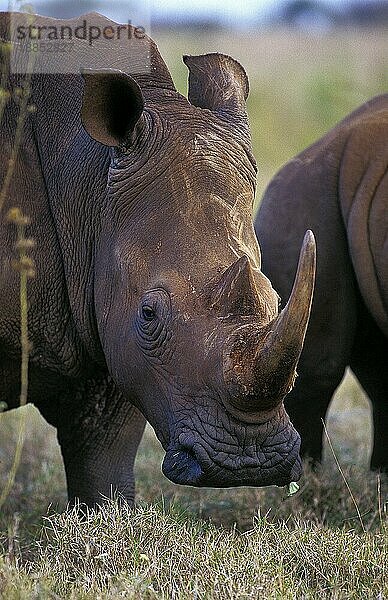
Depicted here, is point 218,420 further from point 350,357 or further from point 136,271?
point 350,357

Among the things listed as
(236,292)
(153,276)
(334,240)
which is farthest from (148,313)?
(334,240)

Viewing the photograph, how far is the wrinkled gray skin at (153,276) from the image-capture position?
4.65 metres

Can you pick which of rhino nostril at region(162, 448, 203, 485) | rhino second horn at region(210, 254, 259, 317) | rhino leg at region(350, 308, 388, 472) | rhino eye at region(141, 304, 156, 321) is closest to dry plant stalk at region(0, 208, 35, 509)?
rhino eye at region(141, 304, 156, 321)

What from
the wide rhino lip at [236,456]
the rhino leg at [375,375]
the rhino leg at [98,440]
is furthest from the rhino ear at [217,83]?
the rhino leg at [375,375]

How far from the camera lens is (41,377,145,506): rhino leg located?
19.4ft

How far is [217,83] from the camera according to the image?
552 centimetres

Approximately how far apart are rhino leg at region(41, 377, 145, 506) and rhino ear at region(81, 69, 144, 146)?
4.11 feet

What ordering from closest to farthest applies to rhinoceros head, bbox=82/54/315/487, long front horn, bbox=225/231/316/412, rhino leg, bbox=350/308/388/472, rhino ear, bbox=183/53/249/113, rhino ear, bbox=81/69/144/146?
long front horn, bbox=225/231/316/412 → rhinoceros head, bbox=82/54/315/487 → rhino ear, bbox=81/69/144/146 → rhino ear, bbox=183/53/249/113 → rhino leg, bbox=350/308/388/472

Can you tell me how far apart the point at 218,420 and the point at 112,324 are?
70 centimetres

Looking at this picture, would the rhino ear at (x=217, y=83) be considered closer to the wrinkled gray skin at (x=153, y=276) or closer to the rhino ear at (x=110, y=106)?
the wrinkled gray skin at (x=153, y=276)

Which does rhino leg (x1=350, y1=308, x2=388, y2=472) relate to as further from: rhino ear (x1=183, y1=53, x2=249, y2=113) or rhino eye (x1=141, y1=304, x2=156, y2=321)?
rhino eye (x1=141, y1=304, x2=156, y2=321)

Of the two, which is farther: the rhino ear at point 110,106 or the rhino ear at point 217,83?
the rhino ear at point 217,83

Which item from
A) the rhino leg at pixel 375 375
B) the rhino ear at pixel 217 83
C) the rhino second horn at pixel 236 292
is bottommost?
the rhino leg at pixel 375 375

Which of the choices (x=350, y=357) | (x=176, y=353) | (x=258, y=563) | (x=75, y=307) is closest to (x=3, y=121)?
(x=75, y=307)
